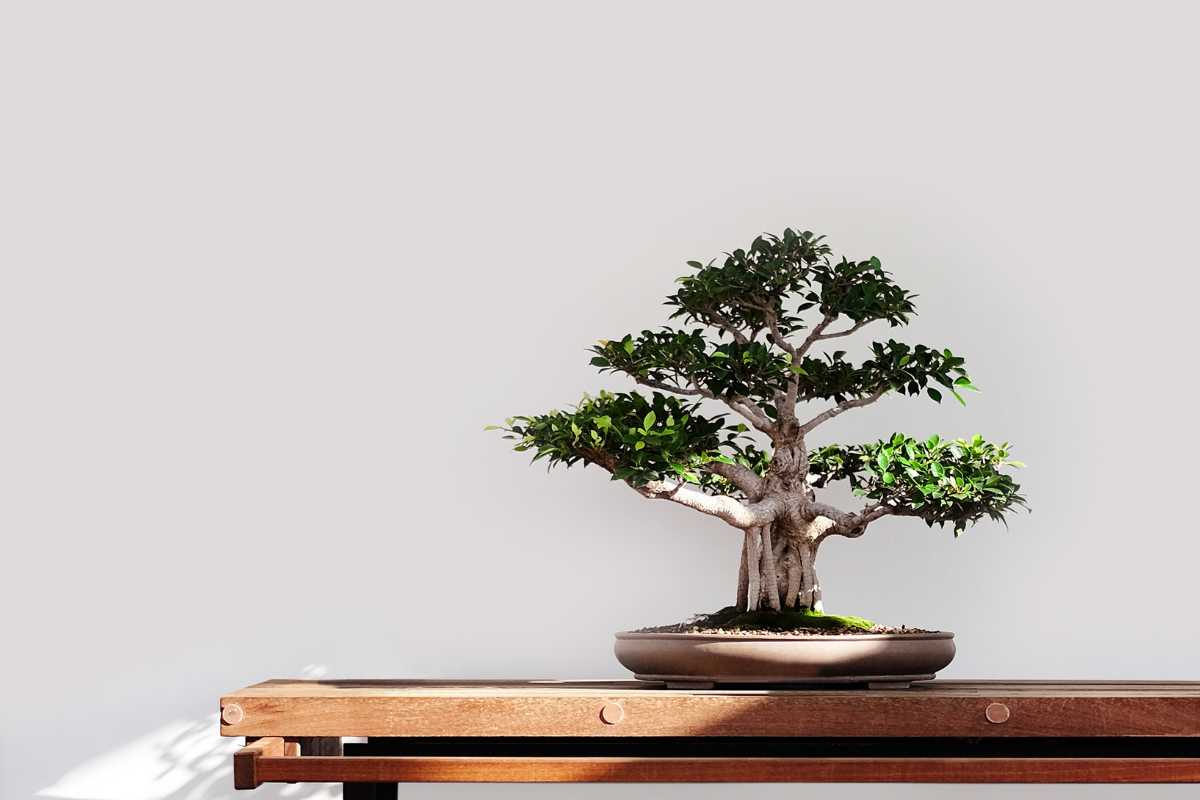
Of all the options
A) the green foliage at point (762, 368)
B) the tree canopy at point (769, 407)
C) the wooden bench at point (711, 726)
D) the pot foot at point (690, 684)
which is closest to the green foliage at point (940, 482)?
the tree canopy at point (769, 407)

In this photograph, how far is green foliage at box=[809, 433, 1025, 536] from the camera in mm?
2633

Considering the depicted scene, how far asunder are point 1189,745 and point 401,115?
1977mm

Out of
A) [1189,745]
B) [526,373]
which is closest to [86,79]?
[526,373]

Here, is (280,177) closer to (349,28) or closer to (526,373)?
(349,28)

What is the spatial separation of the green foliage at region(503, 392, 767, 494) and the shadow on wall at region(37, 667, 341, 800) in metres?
0.92

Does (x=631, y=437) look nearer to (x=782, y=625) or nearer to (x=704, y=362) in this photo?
(x=704, y=362)

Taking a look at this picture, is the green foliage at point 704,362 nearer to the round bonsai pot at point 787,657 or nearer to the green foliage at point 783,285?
the green foliage at point 783,285

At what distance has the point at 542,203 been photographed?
3305 millimetres

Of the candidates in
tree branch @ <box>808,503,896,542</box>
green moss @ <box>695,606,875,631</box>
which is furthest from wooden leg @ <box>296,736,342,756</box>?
tree branch @ <box>808,503,896,542</box>

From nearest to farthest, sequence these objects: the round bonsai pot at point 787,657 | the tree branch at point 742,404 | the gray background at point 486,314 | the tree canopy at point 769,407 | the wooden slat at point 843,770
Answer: the wooden slat at point 843,770, the round bonsai pot at point 787,657, the tree canopy at point 769,407, the tree branch at point 742,404, the gray background at point 486,314

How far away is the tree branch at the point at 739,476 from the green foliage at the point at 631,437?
23 mm

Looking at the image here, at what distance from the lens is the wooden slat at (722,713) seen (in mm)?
2361

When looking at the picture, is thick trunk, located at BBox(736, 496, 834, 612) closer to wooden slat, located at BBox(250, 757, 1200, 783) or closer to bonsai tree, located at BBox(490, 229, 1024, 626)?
bonsai tree, located at BBox(490, 229, 1024, 626)

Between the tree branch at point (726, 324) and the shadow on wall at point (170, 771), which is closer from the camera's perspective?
the tree branch at point (726, 324)
